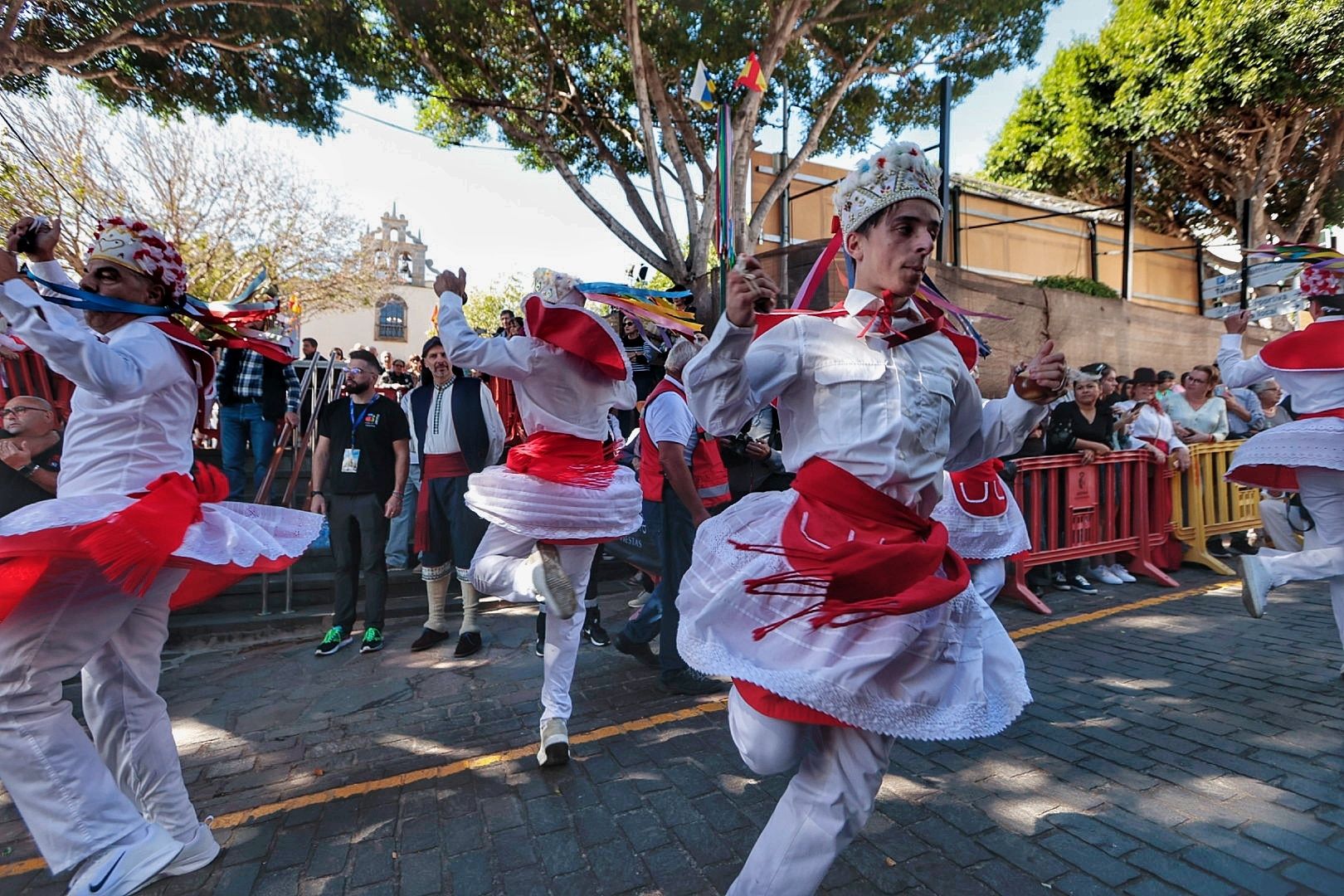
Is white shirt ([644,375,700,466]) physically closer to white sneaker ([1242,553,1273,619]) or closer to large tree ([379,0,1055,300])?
white sneaker ([1242,553,1273,619])

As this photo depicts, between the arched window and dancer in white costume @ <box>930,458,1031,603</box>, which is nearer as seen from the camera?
dancer in white costume @ <box>930,458,1031,603</box>

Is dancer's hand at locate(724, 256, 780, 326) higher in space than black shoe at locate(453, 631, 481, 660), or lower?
higher

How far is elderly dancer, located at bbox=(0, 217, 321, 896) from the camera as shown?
2.20 metres

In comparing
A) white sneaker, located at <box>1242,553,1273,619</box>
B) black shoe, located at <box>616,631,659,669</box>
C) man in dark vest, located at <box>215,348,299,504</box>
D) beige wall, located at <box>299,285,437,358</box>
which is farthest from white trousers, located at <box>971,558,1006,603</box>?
beige wall, located at <box>299,285,437,358</box>

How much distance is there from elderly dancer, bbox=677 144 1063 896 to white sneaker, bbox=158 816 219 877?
6.78ft

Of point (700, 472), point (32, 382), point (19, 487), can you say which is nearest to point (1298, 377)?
point (700, 472)

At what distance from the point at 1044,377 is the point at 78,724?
3.25 metres

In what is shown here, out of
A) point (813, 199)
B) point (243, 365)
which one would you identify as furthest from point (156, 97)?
point (813, 199)

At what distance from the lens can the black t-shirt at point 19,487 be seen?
4.39m

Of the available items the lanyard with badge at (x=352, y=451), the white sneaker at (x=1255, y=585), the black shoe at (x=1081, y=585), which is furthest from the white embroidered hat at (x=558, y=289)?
the black shoe at (x=1081, y=585)

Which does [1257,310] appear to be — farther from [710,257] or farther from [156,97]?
[156,97]

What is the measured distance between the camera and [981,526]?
4.29 meters

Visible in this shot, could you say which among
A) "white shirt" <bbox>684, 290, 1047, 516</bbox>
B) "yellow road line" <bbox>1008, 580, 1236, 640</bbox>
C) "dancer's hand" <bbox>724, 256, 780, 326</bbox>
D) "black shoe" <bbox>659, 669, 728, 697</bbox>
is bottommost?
"black shoe" <bbox>659, 669, 728, 697</bbox>

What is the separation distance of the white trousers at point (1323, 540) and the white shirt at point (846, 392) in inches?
137
